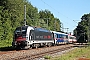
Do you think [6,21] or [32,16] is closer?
[6,21]

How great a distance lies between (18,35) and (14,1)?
37.4m

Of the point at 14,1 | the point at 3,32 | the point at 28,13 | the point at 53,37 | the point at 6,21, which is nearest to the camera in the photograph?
the point at 53,37

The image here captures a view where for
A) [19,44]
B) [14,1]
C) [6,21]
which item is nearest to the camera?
[19,44]

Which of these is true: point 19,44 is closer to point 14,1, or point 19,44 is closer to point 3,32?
point 3,32

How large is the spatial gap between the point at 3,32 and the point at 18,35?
27997 mm

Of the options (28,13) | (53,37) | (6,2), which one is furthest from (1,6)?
(28,13)

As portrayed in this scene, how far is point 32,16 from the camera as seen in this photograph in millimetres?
98312

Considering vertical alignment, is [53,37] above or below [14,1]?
below

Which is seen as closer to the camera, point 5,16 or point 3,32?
point 3,32

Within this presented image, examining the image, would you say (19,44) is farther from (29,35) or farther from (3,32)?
(3,32)

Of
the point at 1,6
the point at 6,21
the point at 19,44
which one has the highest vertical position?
the point at 1,6

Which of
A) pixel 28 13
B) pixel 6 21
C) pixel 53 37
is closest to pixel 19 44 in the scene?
pixel 53 37

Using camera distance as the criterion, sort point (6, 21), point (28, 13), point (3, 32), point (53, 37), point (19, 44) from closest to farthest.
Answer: point (19, 44) < point (53, 37) < point (3, 32) < point (6, 21) < point (28, 13)

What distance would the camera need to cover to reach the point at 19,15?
71688mm
